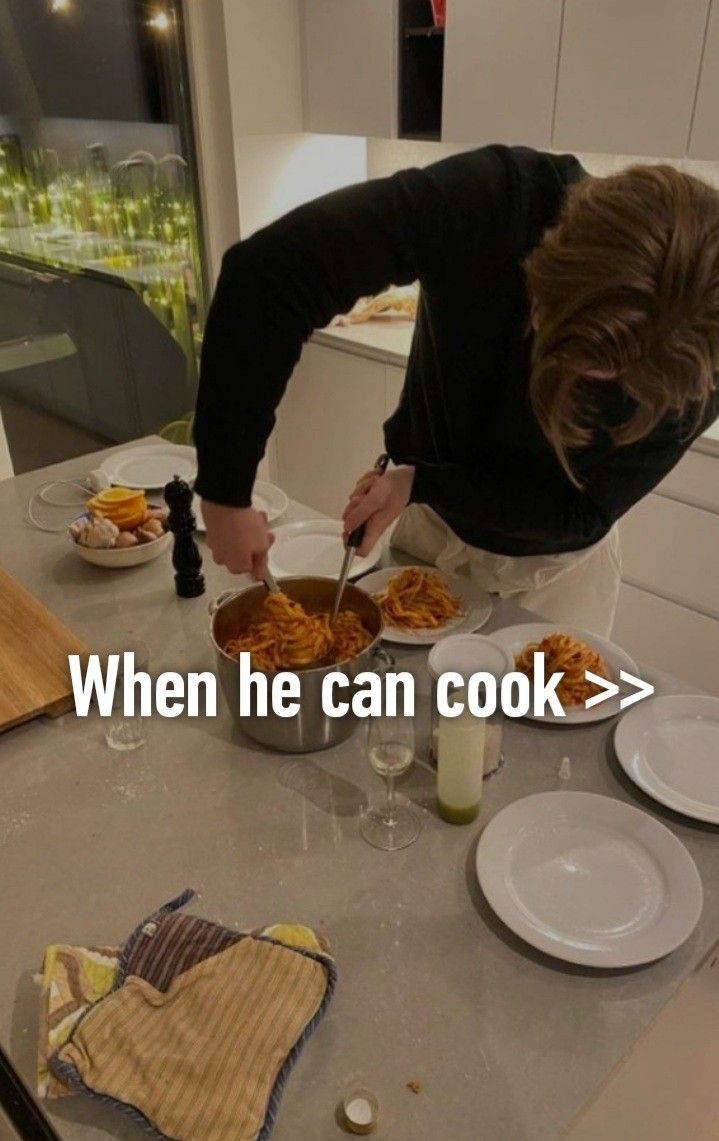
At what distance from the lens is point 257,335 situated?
1.10 meters

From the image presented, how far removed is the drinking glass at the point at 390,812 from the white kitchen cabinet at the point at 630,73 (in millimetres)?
1762

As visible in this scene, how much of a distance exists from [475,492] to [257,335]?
1.26 feet

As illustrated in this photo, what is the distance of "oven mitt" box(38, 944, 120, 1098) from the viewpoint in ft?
2.48

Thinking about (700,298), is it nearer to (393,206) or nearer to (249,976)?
(393,206)

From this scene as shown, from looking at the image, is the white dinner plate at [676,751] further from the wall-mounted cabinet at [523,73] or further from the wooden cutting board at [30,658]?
the wall-mounted cabinet at [523,73]

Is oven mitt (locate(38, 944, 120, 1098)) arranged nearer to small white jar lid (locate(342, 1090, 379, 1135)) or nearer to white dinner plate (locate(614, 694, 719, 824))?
small white jar lid (locate(342, 1090, 379, 1135))

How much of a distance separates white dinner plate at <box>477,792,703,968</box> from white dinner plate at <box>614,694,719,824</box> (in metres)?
0.07

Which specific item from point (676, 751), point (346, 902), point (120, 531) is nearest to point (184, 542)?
point (120, 531)

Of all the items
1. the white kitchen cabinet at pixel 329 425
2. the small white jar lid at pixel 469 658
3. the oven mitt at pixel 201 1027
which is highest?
the small white jar lid at pixel 469 658

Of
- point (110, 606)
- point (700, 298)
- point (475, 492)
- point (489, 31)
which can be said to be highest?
point (489, 31)

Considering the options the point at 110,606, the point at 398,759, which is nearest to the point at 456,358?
the point at 398,759

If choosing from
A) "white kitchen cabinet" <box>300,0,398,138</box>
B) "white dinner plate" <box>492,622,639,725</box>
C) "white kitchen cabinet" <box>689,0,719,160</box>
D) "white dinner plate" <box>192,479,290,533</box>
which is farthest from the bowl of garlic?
"white kitchen cabinet" <box>300,0,398,138</box>

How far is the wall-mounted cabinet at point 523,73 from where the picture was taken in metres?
2.04

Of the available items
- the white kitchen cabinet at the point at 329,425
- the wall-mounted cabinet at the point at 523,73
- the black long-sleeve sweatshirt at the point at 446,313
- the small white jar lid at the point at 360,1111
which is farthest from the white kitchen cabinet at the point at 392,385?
the small white jar lid at the point at 360,1111
